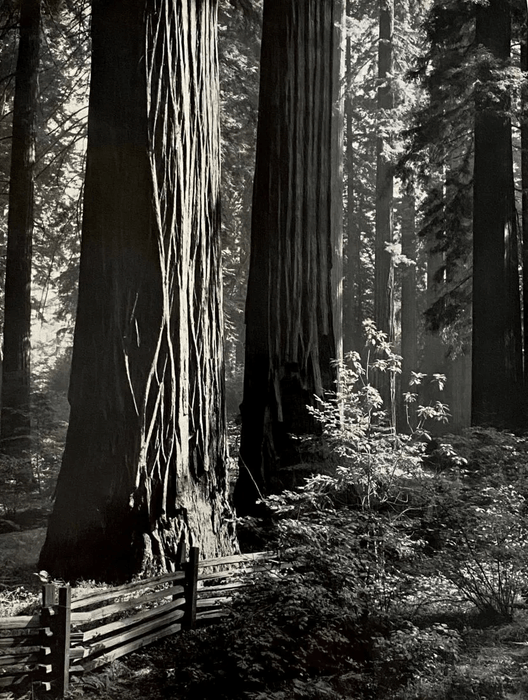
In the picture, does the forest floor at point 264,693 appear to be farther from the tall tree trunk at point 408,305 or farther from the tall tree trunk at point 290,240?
the tall tree trunk at point 408,305

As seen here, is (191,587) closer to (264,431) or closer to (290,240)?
(264,431)

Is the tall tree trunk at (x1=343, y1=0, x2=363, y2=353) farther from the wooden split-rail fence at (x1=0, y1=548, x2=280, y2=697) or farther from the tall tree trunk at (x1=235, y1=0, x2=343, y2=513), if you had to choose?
the wooden split-rail fence at (x1=0, y1=548, x2=280, y2=697)

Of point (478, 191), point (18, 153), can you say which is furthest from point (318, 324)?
point (18, 153)

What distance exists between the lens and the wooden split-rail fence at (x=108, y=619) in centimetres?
489

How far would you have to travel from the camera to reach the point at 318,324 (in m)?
9.13

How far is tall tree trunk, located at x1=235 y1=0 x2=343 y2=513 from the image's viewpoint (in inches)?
348

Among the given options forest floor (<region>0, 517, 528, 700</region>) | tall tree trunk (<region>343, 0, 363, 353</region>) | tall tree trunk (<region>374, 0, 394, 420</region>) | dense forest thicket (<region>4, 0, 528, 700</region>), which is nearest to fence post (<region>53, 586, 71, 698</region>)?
forest floor (<region>0, 517, 528, 700</region>)

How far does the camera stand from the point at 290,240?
915 centimetres

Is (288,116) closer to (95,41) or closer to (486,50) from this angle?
(95,41)

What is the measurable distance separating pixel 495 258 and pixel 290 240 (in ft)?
17.9

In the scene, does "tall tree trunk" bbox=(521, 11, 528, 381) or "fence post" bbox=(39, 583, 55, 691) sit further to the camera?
"tall tree trunk" bbox=(521, 11, 528, 381)

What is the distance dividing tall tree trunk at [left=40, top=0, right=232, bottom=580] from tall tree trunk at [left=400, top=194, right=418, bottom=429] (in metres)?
20.4

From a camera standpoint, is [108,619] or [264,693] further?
[108,619]

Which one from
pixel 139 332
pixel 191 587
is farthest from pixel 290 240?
pixel 191 587
